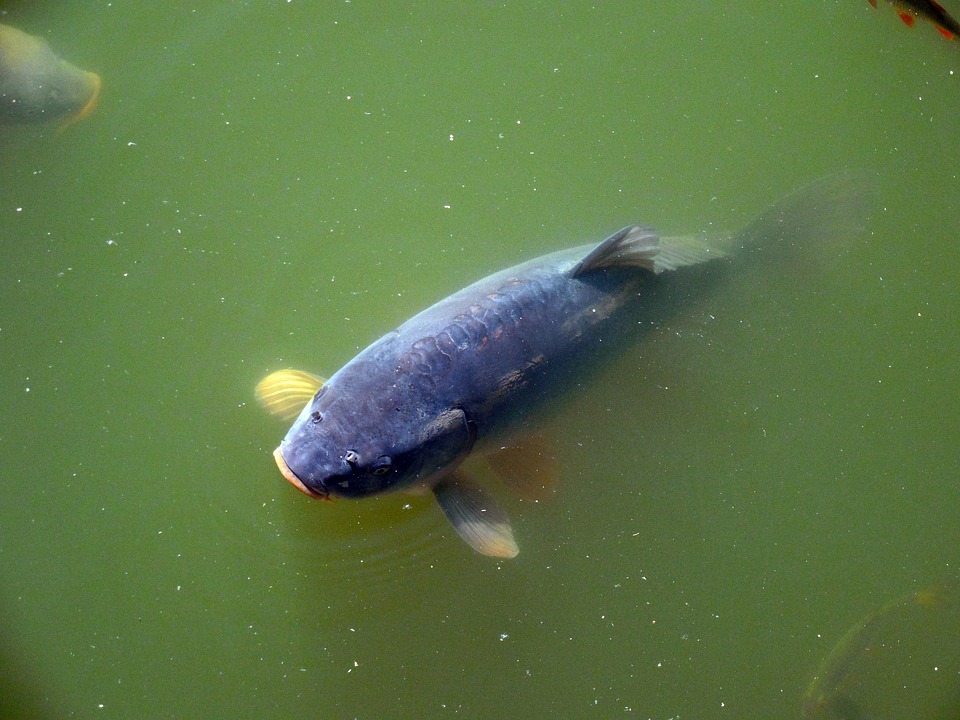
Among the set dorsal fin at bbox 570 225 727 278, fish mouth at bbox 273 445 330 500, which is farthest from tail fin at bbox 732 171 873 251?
fish mouth at bbox 273 445 330 500

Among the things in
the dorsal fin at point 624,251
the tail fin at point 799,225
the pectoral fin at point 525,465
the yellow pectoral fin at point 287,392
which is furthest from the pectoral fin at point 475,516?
the tail fin at point 799,225

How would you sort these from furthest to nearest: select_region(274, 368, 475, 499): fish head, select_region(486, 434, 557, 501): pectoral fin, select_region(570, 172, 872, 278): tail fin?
select_region(570, 172, 872, 278): tail fin
select_region(486, 434, 557, 501): pectoral fin
select_region(274, 368, 475, 499): fish head

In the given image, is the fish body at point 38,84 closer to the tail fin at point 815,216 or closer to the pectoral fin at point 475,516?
the pectoral fin at point 475,516

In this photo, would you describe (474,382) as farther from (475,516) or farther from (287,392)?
(287,392)

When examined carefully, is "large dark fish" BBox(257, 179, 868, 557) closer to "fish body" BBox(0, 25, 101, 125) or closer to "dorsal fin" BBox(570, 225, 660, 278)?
"dorsal fin" BBox(570, 225, 660, 278)

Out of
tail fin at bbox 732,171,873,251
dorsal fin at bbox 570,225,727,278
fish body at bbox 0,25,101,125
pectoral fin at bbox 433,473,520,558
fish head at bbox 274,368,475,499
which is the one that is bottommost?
pectoral fin at bbox 433,473,520,558

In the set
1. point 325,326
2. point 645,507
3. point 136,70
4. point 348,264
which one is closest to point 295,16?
point 136,70
